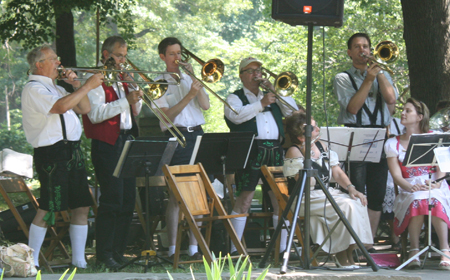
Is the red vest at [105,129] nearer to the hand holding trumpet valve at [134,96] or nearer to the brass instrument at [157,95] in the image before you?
the hand holding trumpet valve at [134,96]

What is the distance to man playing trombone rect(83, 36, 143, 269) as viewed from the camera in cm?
511

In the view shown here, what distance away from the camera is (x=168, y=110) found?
224 inches

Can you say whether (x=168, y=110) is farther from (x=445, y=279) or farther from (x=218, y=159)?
(x=445, y=279)

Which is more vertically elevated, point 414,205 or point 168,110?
point 168,110

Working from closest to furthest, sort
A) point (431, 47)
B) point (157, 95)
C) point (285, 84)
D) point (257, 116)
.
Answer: point (157, 95), point (257, 116), point (285, 84), point (431, 47)

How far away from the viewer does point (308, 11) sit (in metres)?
4.40

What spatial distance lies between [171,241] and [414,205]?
2.18m

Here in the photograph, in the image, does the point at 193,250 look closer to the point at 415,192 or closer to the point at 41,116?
the point at 41,116

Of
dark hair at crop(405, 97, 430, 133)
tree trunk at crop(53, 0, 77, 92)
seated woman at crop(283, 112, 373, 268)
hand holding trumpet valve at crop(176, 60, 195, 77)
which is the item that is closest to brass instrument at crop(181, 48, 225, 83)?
hand holding trumpet valve at crop(176, 60, 195, 77)

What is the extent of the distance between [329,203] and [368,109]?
4.16ft

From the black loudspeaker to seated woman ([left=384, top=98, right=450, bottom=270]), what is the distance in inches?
63.6

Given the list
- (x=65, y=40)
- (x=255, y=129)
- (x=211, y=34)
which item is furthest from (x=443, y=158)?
(x=211, y=34)

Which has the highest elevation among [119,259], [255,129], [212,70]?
[212,70]

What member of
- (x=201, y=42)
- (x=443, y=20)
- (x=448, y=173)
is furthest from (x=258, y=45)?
(x=448, y=173)
